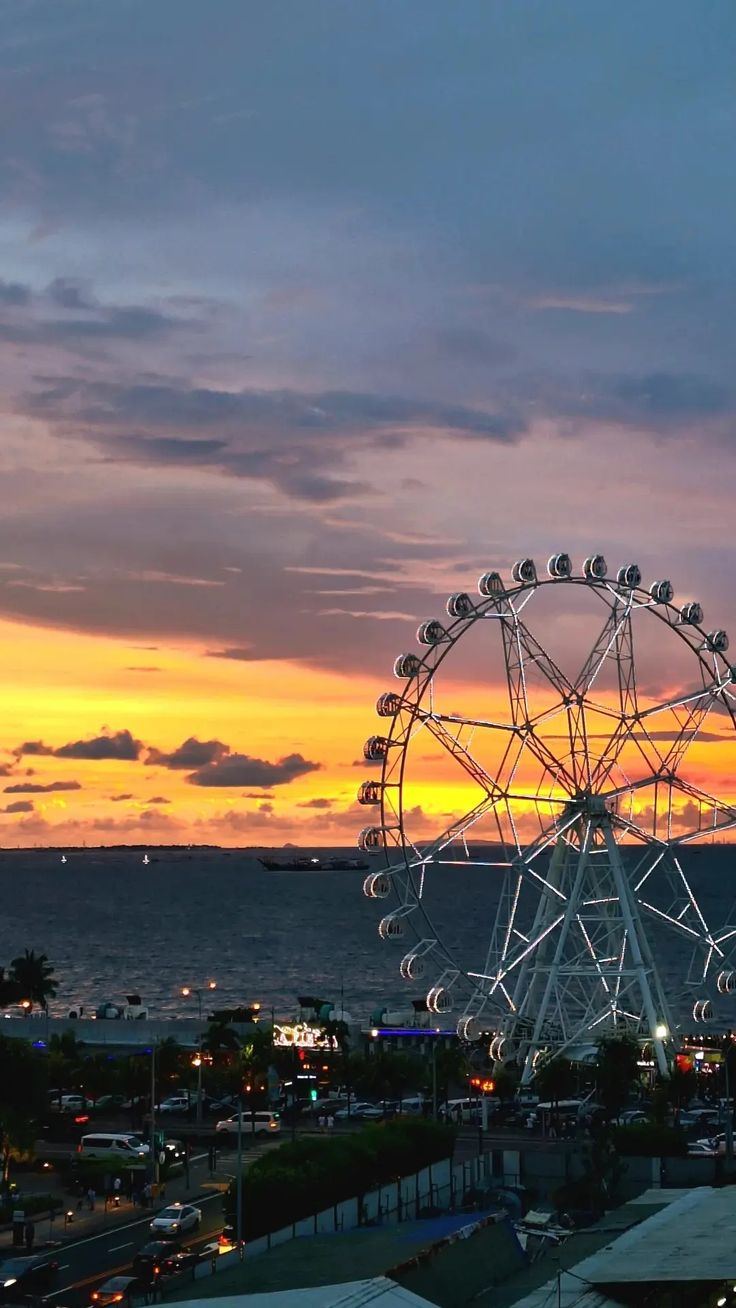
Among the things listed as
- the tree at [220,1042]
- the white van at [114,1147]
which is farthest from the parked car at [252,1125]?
the tree at [220,1042]

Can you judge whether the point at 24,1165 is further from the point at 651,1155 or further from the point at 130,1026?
the point at 130,1026

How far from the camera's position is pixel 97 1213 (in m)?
60.3

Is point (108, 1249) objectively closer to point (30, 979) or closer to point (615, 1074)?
point (615, 1074)

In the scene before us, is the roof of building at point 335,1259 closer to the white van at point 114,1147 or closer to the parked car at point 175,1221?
the parked car at point 175,1221

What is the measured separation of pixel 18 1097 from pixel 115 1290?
18.6 meters

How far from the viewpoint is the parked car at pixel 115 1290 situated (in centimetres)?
4596

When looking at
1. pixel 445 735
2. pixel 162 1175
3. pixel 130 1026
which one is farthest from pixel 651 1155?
pixel 130 1026

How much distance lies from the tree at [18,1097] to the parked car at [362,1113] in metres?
19.9

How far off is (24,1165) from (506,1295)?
31.5 meters

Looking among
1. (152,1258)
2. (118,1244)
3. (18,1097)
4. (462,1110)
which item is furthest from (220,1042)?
(152,1258)

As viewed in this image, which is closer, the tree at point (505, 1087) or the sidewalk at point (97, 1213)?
the sidewalk at point (97, 1213)

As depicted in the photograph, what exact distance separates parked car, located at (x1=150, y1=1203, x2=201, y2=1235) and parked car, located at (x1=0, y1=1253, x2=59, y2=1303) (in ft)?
18.9

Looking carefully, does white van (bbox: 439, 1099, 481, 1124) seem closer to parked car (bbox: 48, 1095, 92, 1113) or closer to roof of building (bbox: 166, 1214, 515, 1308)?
parked car (bbox: 48, 1095, 92, 1113)

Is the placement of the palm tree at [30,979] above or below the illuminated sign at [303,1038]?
above
